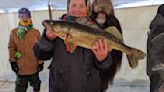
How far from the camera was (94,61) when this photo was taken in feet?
7.88

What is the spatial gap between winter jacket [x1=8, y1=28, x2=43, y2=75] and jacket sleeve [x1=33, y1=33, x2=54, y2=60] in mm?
2312

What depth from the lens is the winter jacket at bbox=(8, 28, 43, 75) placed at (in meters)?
4.70

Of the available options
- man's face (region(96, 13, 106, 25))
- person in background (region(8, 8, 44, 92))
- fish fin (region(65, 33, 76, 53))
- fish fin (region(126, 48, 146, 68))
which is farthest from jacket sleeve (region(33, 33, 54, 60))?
person in background (region(8, 8, 44, 92))

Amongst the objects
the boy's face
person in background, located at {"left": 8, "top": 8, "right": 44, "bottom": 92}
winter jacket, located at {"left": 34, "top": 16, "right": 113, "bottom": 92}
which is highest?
the boy's face

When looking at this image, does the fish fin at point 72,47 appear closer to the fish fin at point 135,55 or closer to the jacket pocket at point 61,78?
the jacket pocket at point 61,78

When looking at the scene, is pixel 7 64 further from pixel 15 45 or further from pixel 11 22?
pixel 15 45

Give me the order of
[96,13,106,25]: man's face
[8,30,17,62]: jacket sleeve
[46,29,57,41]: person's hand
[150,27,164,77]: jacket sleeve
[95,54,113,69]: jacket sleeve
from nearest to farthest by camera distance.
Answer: [150,27,164,77]: jacket sleeve, [46,29,57,41]: person's hand, [95,54,113,69]: jacket sleeve, [96,13,106,25]: man's face, [8,30,17,62]: jacket sleeve

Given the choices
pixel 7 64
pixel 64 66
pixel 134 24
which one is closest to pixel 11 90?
pixel 7 64

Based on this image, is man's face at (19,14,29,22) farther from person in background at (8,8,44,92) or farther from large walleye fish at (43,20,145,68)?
large walleye fish at (43,20,145,68)

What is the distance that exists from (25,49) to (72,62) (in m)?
2.44

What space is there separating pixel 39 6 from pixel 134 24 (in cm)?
162

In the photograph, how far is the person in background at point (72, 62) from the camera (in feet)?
7.63

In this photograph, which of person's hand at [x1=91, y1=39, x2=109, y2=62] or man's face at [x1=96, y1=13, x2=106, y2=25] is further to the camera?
man's face at [x1=96, y1=13, x2=106, y2=25]

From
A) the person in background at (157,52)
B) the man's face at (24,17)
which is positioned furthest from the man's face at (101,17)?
the man's face at (24,17)
